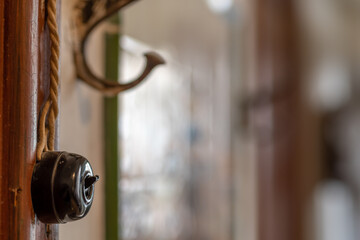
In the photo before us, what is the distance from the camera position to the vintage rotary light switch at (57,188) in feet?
0.97

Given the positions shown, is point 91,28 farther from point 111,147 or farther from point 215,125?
point 215,125

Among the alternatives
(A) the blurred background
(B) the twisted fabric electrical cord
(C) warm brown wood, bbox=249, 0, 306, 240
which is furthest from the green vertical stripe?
(C) warm brown wood, bbox=249, 0, 306, 240

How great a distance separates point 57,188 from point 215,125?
0.75m

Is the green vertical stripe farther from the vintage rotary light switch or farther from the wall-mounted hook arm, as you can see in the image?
the vintage rotary light switch

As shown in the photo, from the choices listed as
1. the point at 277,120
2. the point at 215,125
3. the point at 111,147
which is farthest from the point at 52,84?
the point at 277,120

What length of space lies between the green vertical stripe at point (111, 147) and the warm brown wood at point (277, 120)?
29.0 inches

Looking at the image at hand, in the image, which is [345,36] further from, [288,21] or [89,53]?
[89,53]

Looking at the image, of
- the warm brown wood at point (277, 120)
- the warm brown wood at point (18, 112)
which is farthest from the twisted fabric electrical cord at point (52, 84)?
the warm brown wood at point (277, 120)

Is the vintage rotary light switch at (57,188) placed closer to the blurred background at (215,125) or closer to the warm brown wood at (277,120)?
the blurred background at (215,125)

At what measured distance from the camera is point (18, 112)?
0.30m

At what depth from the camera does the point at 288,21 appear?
1.67 meters

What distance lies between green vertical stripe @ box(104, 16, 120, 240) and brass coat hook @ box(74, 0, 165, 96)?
10 centimetres

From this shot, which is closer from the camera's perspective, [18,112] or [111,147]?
[18,112]

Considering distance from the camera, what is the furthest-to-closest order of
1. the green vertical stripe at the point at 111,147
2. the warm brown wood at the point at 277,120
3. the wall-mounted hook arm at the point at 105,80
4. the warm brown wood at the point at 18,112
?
1. the warm brown wood at the point at 277,120
2. the green vertical stripe at the point at 111,147
3. the wall-mounted hook arm at the point at 105,80
4. the warm brown wood at the point at 18,112
